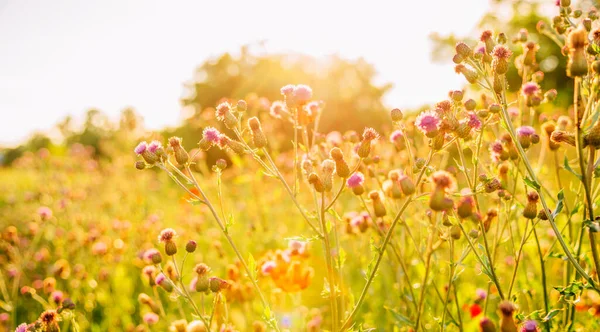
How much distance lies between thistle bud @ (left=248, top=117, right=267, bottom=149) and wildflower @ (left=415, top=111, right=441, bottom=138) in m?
0.75

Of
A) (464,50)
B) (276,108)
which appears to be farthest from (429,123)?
(276,108)

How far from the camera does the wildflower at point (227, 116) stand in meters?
2.13

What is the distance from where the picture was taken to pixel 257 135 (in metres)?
2.13

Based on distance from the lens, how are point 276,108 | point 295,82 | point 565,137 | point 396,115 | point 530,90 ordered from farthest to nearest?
point 295,82 < point 276,108 < point 530,90 < point 396,115 < point 565,137

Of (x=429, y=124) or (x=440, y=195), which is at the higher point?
(x=429, y=124)

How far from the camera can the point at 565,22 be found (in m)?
2.22

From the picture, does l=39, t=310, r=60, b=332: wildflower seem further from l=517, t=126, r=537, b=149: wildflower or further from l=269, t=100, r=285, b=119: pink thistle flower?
l=517, t=126, r=537, b=149: wildflower

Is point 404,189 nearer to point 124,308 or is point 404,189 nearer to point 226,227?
point 226,227

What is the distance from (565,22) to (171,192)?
26.6ft

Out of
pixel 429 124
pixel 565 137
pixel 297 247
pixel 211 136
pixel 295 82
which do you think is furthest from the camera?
pixel 295 82

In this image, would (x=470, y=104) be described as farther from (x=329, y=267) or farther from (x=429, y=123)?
(x=329, y=267)

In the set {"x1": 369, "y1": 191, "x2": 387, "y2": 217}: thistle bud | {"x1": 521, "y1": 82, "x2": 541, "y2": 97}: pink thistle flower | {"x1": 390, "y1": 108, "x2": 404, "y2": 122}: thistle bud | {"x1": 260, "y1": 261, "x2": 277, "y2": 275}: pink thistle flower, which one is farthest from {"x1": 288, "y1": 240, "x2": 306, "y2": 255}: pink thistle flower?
{"x1": 521, "y1": 82, "x2": 541, "y2": 97}: pink thistle flower

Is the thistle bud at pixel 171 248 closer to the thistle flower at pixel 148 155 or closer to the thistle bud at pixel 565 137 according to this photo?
the thistle flower at pixel 148 155

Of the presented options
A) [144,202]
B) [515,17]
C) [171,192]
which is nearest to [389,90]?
[515,17]
